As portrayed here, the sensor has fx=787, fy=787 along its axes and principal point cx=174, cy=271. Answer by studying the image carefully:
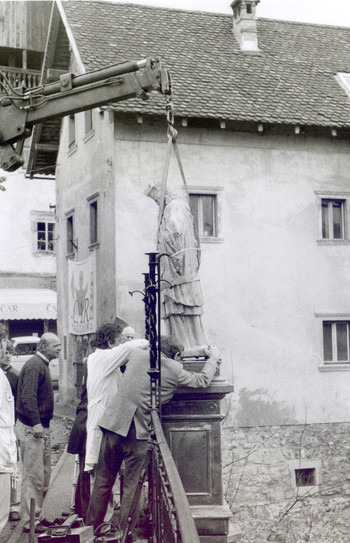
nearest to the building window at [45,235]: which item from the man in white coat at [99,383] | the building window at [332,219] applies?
the building window at [332,219]

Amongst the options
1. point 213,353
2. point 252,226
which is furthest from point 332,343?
point 213,353

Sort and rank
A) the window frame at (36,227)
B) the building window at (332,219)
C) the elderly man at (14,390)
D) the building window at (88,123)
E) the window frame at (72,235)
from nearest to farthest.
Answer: the elderly man at (14,390)
the building window at (332,219)
the building window at (88,123)
the window frame at (72,235)
the window frame at (36,227)

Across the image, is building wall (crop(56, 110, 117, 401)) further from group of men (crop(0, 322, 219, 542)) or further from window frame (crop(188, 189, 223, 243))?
group of men (crop(0, 322, 219, 542))

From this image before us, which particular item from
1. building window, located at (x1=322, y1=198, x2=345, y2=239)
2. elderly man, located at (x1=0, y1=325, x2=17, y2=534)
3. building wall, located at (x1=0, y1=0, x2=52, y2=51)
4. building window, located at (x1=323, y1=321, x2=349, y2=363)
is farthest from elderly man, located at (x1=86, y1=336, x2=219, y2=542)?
building wall, located at (x1=0, y1=0, x2=52, y2=51)

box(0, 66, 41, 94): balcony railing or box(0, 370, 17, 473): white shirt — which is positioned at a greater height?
box(0, 66, 41, 94): balcony railing

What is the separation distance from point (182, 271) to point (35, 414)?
7.11 ft

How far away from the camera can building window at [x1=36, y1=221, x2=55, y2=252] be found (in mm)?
29266

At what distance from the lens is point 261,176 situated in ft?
54.9

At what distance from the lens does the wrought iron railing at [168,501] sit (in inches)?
125

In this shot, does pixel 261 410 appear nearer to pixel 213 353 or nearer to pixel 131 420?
pixel 213 353

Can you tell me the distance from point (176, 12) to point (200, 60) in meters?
2.39

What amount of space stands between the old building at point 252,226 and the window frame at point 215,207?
3 centimetres

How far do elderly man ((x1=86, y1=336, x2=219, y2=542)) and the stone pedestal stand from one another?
380mm

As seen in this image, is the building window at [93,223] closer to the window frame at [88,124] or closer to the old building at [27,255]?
the window frame at [88,124]
